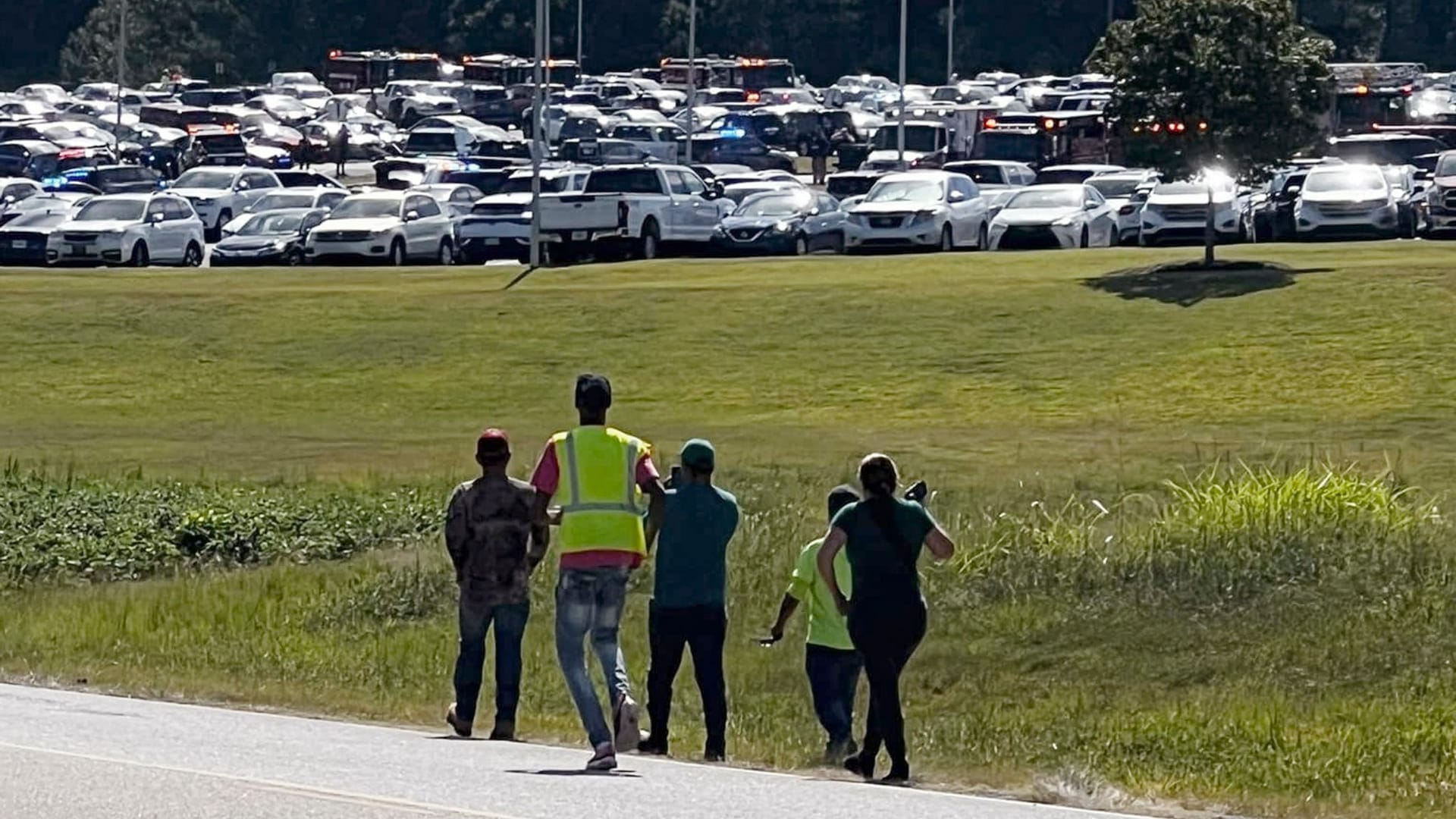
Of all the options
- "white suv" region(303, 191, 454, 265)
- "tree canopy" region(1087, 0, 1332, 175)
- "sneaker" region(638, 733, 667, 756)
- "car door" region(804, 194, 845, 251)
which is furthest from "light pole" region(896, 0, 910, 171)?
"sneaker" region(638, 733, 667, 756)

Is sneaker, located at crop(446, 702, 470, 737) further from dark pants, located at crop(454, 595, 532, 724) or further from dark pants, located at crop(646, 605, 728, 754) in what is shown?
dark pants, located at crop(646, 605, 728, 754)

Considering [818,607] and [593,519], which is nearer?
[593,519]

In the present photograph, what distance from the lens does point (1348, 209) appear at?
149 feet

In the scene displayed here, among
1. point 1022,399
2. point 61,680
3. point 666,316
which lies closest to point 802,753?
point 61,680

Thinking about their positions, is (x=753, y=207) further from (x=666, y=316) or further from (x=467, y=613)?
(x=467, y=613)

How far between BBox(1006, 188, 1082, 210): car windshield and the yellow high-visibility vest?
34.9 m

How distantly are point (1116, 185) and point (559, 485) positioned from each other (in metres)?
39.8

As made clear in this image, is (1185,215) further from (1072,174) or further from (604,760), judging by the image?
(604,760)

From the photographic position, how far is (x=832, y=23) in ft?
374

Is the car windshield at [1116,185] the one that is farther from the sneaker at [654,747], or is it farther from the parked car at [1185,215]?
the sneaker at [654,747]

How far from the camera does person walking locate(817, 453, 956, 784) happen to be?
40.5 feet

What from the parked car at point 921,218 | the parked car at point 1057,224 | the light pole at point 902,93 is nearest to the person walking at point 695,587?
the parked car at point 921,218

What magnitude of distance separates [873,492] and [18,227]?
4217cm

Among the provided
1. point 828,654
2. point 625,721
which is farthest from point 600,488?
point 828,654
